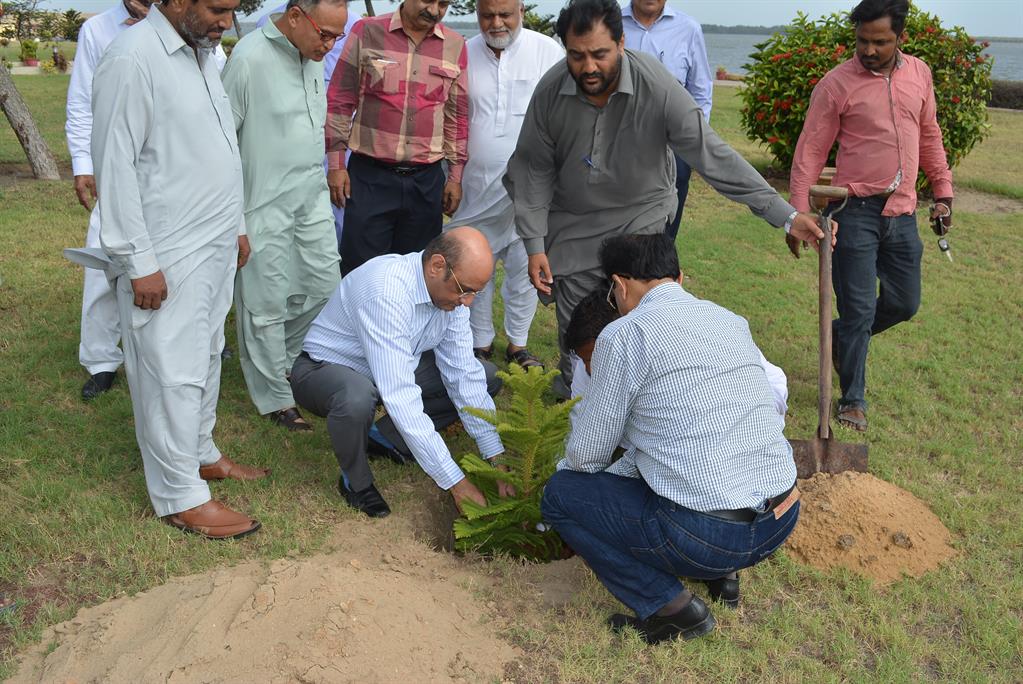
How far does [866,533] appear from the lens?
4223 millimetres

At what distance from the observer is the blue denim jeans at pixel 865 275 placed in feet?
17.6

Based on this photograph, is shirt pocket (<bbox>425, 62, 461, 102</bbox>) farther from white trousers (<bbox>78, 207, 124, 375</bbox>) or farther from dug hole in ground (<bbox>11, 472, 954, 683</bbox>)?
dug hole in ground (<bbox>11, 472, 954, 683</bbox>)

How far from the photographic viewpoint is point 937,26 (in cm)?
1124

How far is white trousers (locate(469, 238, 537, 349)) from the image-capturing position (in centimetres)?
620

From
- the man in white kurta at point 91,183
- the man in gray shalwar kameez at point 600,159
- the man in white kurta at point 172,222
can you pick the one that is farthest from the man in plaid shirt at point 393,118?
the man in white kurta at point 172,222

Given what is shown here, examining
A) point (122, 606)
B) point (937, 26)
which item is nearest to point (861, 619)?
point (122, 606)

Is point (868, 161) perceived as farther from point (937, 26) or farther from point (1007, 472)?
point (937, 26)

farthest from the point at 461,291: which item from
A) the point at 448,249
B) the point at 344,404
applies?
the point at 344,404

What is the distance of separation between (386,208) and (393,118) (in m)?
0.51

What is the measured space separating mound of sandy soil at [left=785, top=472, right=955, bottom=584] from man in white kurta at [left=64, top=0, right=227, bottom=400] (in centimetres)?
398

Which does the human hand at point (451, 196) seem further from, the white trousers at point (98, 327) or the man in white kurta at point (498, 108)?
the white trousers at point (98, 327)

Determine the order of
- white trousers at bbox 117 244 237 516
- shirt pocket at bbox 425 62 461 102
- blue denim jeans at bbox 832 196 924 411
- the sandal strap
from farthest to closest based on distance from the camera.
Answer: the sandal strap → shirt pocket at bbox 425 62 461 102 → blue denim jeans at bbox 832 196 924 411 → white trousers at bbox 117 244 237 516

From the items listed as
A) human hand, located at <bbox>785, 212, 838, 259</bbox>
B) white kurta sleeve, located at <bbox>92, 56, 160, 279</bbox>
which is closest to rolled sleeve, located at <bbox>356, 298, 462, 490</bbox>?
white kurta sleeve, located at <bbox>92, 56, 160, 279</bbox>

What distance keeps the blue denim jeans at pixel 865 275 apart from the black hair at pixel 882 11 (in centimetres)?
93
